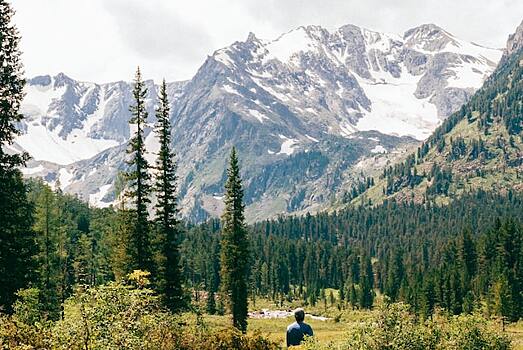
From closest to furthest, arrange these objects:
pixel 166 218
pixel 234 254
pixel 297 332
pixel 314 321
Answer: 1. pixel 297 332
2. pixel 166 218
3. pixel 234 254
4. pixel 314 321

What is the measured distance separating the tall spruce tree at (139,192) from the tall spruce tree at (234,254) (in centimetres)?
1472

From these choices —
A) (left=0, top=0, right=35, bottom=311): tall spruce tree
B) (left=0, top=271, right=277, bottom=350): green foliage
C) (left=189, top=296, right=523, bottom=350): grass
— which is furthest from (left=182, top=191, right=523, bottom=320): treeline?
(left=0, top=271, right=277, bottom=350): green foliage

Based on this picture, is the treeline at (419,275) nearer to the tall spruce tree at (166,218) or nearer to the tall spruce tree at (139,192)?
the tall spruce tree at (166,218)

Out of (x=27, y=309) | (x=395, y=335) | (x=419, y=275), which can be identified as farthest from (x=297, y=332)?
(x=419, y=275)

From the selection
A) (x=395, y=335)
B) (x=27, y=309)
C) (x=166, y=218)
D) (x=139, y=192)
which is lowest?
(x=395, y=335)

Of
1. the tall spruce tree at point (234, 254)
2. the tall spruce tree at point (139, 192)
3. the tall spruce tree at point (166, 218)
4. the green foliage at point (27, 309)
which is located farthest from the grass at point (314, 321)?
the green foliage at point (27, 309)

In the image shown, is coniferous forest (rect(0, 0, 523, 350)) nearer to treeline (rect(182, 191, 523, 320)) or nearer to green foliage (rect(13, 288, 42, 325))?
green foliage (rect(13, 288, 42, 325))

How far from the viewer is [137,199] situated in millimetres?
44125

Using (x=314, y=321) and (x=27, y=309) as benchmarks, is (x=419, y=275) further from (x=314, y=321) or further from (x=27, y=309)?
(x=27, y=309)

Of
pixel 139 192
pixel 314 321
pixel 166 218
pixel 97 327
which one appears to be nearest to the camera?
pixel 97 327

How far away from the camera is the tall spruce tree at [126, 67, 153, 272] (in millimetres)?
43219

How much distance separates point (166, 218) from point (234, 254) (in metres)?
12.1

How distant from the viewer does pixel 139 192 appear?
43.4m

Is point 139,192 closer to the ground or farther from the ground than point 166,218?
farther from the ground
